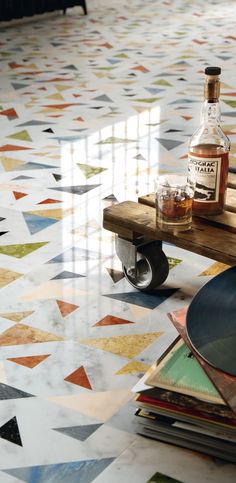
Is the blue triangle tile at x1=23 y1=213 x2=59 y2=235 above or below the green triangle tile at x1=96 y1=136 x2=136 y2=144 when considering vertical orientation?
above

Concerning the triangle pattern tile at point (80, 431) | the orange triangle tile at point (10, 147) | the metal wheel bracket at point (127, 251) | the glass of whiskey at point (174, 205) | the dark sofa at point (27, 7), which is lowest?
the dark sofa at point (27, 7)

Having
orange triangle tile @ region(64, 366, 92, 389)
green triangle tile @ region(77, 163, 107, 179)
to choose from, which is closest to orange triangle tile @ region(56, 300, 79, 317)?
orange triangle tile @ region(64, 366, 92, 389)

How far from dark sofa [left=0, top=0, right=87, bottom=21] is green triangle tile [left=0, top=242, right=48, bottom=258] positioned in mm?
6195

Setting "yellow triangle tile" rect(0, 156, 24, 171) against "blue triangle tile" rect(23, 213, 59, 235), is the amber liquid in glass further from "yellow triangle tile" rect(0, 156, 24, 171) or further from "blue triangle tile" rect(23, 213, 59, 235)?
"yellow triangle tile" rect(0, 156, 24, 171)

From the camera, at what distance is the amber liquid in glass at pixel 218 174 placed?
6.78 feet

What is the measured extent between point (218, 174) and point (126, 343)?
0.52m

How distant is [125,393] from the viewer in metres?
1.95

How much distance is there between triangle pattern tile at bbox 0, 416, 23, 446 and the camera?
1780 mm

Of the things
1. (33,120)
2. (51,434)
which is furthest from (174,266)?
(33,120)

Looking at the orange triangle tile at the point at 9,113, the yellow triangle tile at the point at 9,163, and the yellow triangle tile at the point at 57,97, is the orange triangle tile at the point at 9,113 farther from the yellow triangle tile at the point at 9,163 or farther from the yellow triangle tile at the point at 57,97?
the yellow triangle tile at the point at 9,163

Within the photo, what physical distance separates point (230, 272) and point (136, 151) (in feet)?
6.91

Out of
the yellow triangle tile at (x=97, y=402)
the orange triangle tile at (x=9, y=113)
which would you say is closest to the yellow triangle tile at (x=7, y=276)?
the yellow triangle tile at (x=97, y=402)

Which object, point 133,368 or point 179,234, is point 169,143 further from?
point 133,368

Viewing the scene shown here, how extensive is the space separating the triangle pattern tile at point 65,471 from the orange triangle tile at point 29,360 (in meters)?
0.42
